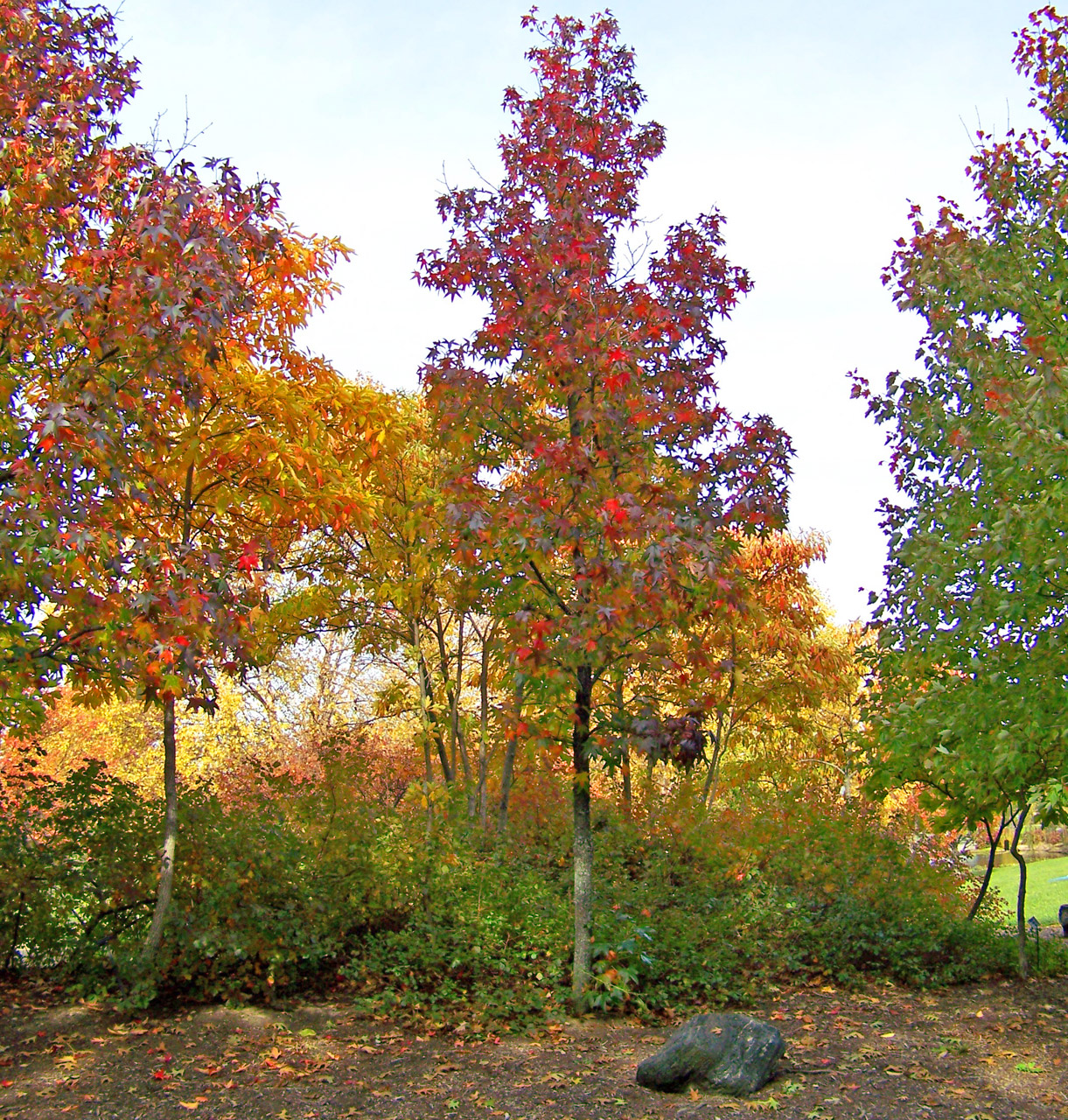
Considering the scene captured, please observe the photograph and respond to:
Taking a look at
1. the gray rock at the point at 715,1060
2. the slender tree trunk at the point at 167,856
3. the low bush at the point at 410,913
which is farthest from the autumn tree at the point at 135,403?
the gray rock at the point at 715,1060

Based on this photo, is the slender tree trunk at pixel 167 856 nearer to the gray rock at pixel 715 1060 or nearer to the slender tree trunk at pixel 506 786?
the gray rock at pixel 715 1060

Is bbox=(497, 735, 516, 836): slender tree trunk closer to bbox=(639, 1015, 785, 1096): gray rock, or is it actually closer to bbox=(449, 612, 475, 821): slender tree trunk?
bbox=(449, 612, 475, 821): slender tree trunk

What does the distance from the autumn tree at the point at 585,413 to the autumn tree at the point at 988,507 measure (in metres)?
1.81

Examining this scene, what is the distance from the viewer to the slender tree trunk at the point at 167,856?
6.79 metres

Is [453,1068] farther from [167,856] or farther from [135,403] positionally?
[135,403]

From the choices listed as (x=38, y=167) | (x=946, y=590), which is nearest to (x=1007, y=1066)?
(x=946, y=590)

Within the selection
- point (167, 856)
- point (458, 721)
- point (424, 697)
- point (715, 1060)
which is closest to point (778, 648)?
point (458, 721)

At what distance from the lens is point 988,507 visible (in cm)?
822

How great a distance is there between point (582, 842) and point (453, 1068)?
2027 millimetres

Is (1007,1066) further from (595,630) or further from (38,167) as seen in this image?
(38,167)


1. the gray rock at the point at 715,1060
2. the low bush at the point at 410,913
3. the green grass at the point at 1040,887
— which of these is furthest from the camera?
the green grass at the point at 1040,887

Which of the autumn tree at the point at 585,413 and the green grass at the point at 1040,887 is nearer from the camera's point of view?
the autumn tree at the point at 585,413

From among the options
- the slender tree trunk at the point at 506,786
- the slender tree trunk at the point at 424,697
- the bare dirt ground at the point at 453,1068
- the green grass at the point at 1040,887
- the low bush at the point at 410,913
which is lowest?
the green grass at the point at 1040,887

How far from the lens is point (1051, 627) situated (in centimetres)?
771
